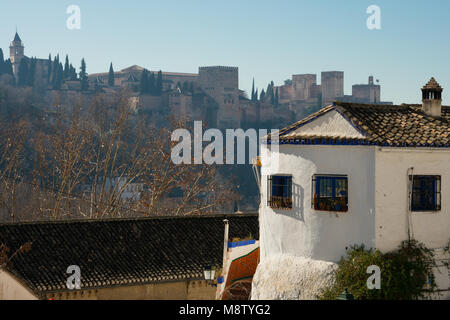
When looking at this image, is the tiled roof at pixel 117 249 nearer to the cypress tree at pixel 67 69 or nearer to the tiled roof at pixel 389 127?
the tiled roof at pixel 389 127

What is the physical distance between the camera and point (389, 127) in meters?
17.9

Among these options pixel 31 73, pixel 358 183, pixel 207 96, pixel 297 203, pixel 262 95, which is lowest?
pixel 297 203

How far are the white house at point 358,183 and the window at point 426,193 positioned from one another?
3cm

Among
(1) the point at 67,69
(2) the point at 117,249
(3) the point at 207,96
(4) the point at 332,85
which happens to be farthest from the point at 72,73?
(2) the point at 117,249

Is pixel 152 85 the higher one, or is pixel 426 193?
pixel 152 85

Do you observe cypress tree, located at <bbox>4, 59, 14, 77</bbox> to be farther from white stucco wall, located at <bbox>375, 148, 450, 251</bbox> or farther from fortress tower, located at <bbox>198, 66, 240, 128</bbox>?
white stucco wall, located at <bbox>375, 148, 450, 251</bbox>

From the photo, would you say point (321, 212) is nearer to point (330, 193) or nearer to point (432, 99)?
point (330, 193)

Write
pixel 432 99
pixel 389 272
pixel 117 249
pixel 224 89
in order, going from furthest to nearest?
pixel 224 89, pixel 117 249, pixel 432 99, pixel 389 272

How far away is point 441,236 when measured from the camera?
17.8 metres

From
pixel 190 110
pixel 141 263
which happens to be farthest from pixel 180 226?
pixel 190 110

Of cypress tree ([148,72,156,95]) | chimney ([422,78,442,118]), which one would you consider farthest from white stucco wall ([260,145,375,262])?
cypress tree ([148,72,156,95])

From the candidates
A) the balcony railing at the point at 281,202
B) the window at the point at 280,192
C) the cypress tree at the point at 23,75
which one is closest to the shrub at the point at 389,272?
the balcony railing at the point at 281,202

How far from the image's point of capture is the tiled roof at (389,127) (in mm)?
17125

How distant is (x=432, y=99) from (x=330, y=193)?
14.6 ft
